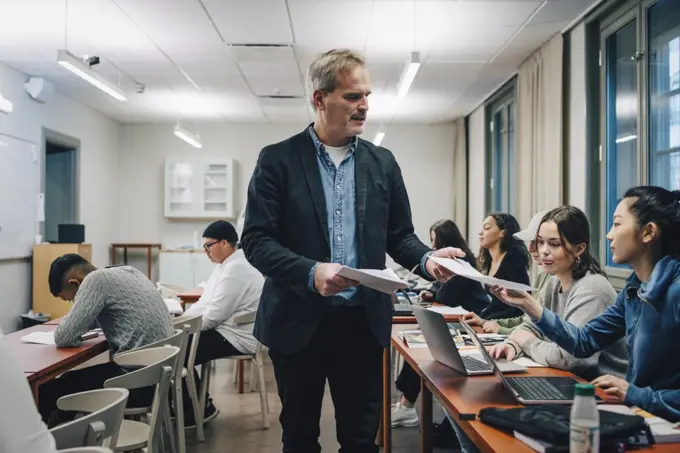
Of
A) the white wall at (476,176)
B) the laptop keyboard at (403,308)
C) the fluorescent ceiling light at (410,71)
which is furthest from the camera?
the white wall at (476,176)

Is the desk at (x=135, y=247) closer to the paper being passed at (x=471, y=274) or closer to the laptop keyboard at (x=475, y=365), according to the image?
the laptop keyboard at (x=475, y=365)

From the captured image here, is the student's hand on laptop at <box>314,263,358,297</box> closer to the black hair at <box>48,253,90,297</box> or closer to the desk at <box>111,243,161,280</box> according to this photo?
the black hair at <box>48,253,90,297</box>

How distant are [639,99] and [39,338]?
4088 millimetres

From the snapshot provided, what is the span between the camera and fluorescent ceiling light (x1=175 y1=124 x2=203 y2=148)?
8.52m

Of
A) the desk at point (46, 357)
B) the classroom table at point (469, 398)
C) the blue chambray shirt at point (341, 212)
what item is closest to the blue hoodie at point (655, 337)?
the classroom table at point (469, 398)

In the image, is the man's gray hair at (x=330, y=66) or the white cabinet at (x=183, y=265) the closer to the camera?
the man's gray hair at (x=330, y=66)

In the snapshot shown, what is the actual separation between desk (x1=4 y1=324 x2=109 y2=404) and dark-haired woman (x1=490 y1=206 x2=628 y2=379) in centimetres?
168

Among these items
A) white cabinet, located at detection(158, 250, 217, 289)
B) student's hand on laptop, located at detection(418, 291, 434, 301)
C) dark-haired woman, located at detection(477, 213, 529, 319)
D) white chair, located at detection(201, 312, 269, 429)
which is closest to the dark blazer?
dark-haired woman, located at detection(477, 213, 529, 319)

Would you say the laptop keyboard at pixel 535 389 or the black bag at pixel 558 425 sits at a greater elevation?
the black bag at pixel 558 425

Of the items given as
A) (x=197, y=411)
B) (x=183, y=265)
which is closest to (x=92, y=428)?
(x=197, y=411)

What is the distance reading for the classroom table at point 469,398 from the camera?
1298 mm

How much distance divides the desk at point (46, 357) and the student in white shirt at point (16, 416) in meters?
1.18

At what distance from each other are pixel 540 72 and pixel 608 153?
134 cm

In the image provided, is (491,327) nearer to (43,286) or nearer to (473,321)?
(473,321)
